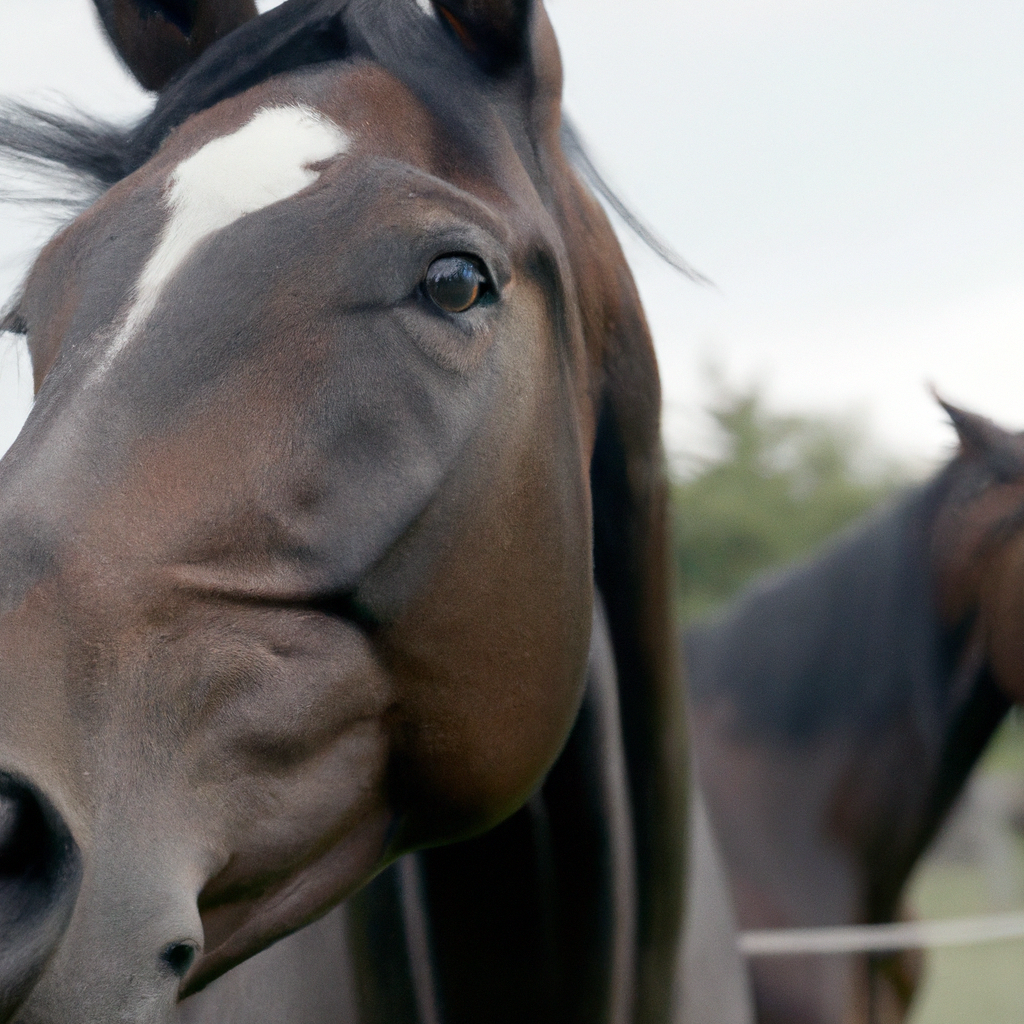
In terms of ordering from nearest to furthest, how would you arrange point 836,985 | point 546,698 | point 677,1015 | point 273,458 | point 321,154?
point 273,458
point 321,154
point 546,698
point 677,1015
point 836,985

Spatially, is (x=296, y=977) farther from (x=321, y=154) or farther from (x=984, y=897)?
(x=984, y=897)

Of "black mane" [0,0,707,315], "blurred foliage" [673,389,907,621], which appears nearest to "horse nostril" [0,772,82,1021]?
"black mane" [0,0,707,315]

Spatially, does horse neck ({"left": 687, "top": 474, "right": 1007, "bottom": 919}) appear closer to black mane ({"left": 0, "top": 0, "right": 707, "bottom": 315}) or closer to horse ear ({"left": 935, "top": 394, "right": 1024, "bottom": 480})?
horse ear ({"left": 935, "top": 394, "right": 1024, "bottom": 480})

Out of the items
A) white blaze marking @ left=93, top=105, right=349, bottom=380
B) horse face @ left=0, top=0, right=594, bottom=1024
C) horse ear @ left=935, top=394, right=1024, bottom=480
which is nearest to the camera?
horse face @ left=0, top=0, right=594, bottom=1024

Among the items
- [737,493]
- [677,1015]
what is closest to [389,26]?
[677,1015]

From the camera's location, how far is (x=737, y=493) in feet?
55.5

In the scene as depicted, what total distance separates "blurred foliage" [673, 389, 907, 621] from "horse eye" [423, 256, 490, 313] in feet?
37.6

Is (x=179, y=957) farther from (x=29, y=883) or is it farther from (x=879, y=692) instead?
(x=879, y=692)

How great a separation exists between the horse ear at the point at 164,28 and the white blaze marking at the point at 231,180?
0.51 meters

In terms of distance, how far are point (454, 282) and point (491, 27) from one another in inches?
15.7

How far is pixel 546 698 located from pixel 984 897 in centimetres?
1248

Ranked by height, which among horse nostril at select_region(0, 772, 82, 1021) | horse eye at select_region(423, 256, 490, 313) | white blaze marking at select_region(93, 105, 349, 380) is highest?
white blaze marking at select_region(93, 105, 349, 380)

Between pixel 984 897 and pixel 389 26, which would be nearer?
pixel 389 26

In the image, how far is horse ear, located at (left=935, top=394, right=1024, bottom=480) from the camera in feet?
9.45
